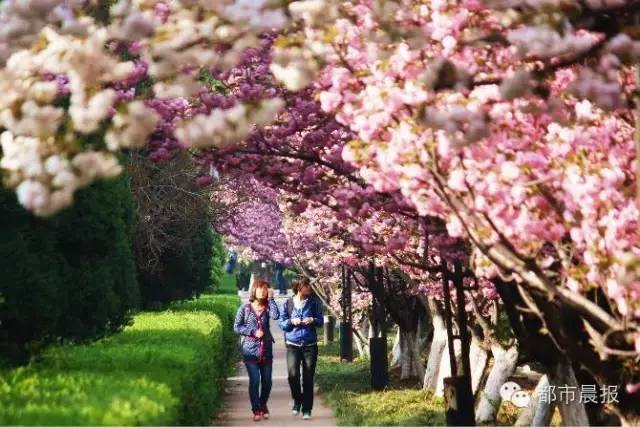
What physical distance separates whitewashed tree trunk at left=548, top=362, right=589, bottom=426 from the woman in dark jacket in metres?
4.94

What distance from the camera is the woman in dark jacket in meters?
16.7

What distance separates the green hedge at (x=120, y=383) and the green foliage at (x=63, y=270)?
0.31 meters

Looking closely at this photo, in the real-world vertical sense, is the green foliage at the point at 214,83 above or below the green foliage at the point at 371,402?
above

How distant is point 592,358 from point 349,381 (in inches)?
563

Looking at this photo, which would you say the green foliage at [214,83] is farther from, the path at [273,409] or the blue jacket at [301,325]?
the path at [273,409]

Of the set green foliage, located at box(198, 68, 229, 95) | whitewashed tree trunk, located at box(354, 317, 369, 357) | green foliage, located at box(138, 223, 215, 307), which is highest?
green foliage, located at box(198, 68, 229, 95)

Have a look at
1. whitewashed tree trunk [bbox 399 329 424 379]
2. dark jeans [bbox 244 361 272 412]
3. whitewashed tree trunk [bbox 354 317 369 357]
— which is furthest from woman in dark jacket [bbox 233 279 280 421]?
whitewashed tree trunk [bbox 354 317 369 357]

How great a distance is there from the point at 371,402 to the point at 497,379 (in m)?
2.54

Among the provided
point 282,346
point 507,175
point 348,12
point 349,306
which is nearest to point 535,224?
point 507,175

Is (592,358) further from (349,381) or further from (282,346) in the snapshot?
(282,346)

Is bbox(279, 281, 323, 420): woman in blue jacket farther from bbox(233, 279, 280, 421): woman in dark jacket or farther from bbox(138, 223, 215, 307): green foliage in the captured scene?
bbox(138, 223, 215, 307): green foliage

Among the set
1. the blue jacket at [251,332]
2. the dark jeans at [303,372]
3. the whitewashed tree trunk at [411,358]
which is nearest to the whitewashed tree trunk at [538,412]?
the dark jeans at [303,372]

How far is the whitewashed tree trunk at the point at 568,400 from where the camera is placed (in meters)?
12.6

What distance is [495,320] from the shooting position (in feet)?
58.6
